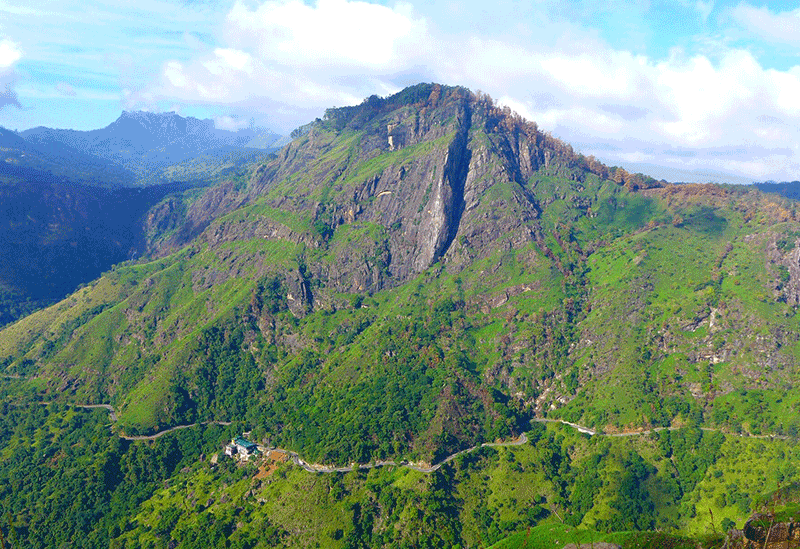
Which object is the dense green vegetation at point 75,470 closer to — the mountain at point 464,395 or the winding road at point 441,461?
the mountain at point 464,395

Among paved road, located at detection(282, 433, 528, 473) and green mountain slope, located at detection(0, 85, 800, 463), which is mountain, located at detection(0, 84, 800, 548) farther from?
paved road, located at detection(282, 433, 528, 473)

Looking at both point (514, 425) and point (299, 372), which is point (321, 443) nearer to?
point (299, 372)

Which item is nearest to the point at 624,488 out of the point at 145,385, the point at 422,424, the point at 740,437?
the point at 740,437

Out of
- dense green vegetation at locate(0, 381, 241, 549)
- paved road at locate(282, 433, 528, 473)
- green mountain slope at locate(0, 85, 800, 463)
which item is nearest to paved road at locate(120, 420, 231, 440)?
green mountain slope at locate(0, 85, 800, 463)

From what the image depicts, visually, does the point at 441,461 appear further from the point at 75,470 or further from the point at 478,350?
the point at 75,470

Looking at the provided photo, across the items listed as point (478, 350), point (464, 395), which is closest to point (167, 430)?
point (464, 395)

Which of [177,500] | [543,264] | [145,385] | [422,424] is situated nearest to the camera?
[177,500]

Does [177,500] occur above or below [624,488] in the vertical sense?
below

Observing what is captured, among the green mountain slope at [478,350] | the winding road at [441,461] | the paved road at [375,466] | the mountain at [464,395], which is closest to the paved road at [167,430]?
the mountain at [464,395]
